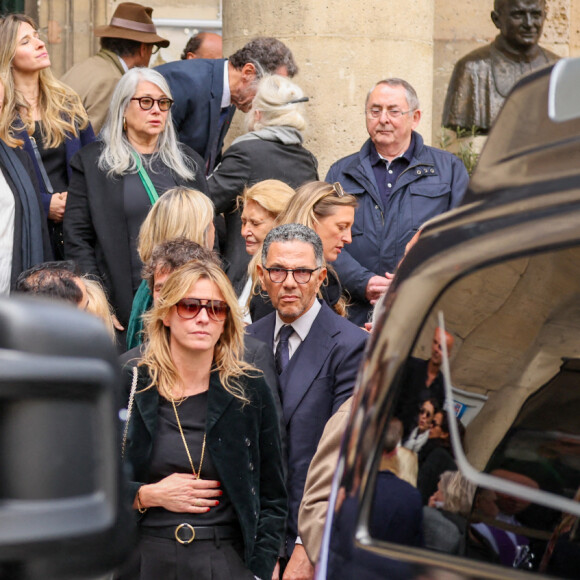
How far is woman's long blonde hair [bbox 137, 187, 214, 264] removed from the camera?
5.79m

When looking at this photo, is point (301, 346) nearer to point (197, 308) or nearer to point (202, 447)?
point (197, 308)

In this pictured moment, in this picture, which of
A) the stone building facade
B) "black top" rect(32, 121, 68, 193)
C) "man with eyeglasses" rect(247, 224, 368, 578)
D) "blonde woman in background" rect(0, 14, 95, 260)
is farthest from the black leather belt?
the stone building facade

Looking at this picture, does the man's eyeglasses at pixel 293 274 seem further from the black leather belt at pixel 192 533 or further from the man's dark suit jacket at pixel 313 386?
the black leather belt at pixel 192 533

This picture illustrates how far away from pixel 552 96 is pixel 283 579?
10.2ft

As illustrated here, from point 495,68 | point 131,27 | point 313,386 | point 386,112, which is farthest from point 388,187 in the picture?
point 495,68

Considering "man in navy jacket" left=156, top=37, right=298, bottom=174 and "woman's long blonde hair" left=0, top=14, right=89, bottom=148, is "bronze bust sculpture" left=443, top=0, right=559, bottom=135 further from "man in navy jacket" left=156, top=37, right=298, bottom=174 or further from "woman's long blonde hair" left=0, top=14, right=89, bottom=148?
"woman's long blonde hair" left=0, top=14, right=89, bottom=148

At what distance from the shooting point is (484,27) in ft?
38.2

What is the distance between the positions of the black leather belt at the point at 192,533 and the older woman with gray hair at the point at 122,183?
6.75 ft


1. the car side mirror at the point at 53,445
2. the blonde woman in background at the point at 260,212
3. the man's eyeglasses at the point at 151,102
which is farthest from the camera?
the man's eyeglasses at the point at 151,102

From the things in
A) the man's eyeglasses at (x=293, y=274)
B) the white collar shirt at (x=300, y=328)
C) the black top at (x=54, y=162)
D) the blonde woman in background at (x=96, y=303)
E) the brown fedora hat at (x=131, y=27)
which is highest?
the brown fedora hat at (x=131, y=27)

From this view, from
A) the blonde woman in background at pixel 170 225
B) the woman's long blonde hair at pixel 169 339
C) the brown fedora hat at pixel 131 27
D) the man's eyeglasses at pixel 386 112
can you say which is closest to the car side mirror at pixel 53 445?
the woman's long blonde hair at pixel 169 339

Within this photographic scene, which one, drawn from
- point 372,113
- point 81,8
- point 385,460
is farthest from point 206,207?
point 81,8

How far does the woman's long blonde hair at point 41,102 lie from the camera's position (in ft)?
21.7

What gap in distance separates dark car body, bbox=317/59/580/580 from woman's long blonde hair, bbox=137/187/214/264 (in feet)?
11.2
